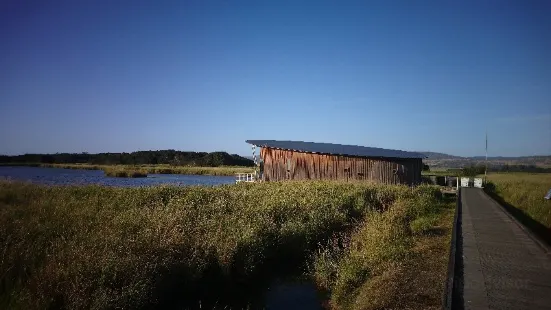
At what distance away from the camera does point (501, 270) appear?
24.7ft

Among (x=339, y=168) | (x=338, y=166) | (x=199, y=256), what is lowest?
(x=199, y=256)

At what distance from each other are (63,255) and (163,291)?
194 cm

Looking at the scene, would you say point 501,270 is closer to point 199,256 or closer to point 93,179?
point 199,256

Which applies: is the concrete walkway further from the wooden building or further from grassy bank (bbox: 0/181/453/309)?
the wooden building

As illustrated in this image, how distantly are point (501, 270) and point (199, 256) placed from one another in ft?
20.5

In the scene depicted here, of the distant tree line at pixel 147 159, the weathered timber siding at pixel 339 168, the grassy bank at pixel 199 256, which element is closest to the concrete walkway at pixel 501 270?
the grassy bank at pixel 199 256

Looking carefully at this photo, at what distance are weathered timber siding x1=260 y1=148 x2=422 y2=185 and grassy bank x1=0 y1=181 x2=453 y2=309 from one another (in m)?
15.6

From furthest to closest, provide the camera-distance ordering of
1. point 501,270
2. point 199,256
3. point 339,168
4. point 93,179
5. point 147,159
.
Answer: point 147,159, point 339,168, point 93,179, point 199,256, point 501,270

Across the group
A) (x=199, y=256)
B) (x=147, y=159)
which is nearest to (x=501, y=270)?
(x=199, y=256)

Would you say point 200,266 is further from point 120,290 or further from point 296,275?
point 296,275

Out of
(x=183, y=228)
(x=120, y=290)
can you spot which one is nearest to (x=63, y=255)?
(x=120, y=290)

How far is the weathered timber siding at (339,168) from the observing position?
98.5 feet

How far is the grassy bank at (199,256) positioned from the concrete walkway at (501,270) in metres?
0.54

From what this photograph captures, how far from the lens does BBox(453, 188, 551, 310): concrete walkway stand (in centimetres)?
590
